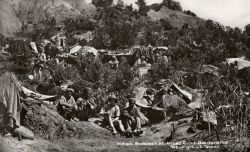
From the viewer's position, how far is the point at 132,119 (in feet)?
27.4

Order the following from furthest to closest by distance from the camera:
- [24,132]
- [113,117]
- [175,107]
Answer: [175,107] → [113,117] → [24,132]

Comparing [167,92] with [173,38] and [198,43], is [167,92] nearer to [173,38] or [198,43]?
[198,43]

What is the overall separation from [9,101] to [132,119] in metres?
3.14

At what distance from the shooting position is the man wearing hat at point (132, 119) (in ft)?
26.2

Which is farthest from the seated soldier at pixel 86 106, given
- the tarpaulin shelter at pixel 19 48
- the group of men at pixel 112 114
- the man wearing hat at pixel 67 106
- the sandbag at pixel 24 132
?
the tarpaulin shelter at pixel 19 48

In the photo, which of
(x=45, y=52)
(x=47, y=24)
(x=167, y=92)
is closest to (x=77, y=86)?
(x=167, y=92)

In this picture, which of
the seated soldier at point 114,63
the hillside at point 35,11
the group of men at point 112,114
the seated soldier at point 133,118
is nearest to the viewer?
the seated soldier at point 133,118

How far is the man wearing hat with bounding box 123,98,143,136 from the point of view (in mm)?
8000

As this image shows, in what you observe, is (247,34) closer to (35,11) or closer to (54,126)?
(54,126)

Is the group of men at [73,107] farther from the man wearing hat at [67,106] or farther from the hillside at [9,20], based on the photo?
the hillside at [9,20]

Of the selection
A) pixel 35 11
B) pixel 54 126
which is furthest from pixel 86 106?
pixel 35 11

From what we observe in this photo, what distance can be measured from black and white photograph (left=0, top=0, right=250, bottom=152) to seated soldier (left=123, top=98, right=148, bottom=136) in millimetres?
26

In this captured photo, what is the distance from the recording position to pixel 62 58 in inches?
640

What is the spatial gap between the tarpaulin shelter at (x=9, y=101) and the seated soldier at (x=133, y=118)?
271 cm
